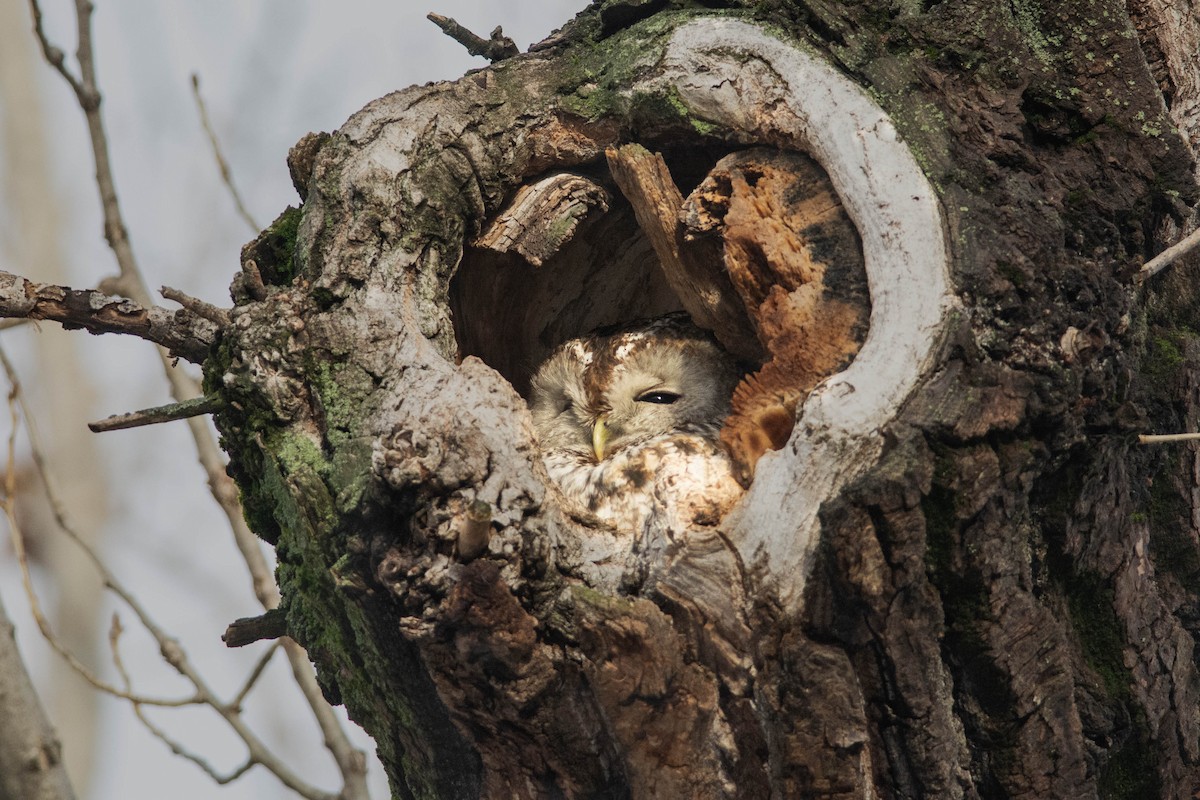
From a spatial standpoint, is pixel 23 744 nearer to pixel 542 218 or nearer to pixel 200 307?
pixel 200 307

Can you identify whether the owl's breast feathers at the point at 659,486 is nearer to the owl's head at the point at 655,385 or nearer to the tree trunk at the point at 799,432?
the tree trunk at the point at 799,432

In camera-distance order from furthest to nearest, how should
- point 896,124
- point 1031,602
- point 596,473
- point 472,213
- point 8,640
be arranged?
point 8,640 → point 596,473 → point 472,213 → point 896,124 → point 1031,602

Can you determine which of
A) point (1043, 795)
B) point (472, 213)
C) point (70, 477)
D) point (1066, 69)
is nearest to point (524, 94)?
point (472, 213)

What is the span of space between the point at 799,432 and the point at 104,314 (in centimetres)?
139

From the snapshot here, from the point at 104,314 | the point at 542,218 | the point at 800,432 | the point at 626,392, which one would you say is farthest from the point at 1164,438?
the point at 104,314

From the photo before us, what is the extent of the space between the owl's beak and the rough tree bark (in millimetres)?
734

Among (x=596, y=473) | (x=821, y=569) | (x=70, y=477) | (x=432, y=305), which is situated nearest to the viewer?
(x=821, y=569)

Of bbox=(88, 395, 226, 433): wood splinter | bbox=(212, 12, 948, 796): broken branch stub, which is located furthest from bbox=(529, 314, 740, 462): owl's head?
bbox=(88, 395, 226, 433): wood splinter

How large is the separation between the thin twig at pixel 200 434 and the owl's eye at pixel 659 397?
1.19 metres

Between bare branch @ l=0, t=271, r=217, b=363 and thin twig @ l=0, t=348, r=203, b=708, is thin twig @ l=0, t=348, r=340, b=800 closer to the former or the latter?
thin twig @ l=0, t=348, r=203, b=708

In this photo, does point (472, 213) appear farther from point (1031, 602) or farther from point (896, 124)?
point (1031, 602)

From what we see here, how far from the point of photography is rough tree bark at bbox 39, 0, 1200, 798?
171 cm

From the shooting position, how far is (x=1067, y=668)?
5.98ft

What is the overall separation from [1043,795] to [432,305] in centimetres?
146
